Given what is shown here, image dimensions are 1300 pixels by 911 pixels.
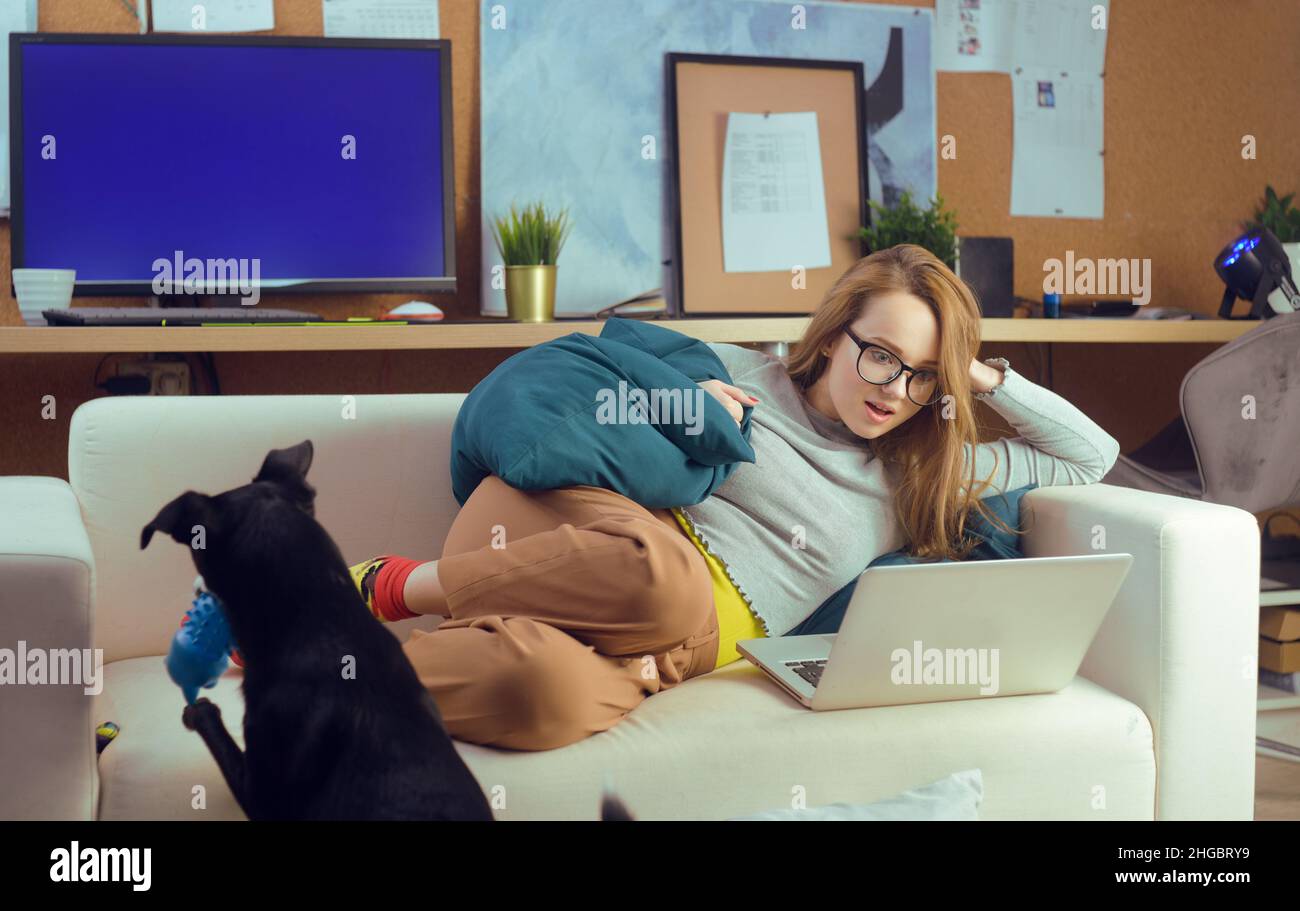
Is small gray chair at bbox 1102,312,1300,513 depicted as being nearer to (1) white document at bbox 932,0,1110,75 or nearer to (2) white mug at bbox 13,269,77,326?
(1) white document at bbox 932,0,1110,75

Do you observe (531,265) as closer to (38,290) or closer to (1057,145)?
(38,290)

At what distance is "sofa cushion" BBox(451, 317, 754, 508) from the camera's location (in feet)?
3.59

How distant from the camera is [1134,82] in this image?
262 centimetres

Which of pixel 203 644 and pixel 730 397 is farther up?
pixel 730 397

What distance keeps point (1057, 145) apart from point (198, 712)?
2.42 meters

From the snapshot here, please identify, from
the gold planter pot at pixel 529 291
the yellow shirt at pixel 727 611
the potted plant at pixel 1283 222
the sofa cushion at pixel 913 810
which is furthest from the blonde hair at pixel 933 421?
the potted plant at pixel 1283 222

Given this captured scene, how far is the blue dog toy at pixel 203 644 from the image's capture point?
625mm

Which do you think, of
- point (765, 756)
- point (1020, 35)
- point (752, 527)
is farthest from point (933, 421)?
point (1020, 35)

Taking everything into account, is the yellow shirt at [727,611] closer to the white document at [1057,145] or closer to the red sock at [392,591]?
the red sock at [392,591]

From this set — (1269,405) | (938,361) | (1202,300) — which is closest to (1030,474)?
(938,361)

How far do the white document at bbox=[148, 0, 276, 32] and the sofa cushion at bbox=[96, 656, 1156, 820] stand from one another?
1.41 metres

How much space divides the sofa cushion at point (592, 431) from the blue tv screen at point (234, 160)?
96 centimetres

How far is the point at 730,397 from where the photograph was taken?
4.19 ft

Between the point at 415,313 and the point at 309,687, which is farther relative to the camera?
the point at 415,313
